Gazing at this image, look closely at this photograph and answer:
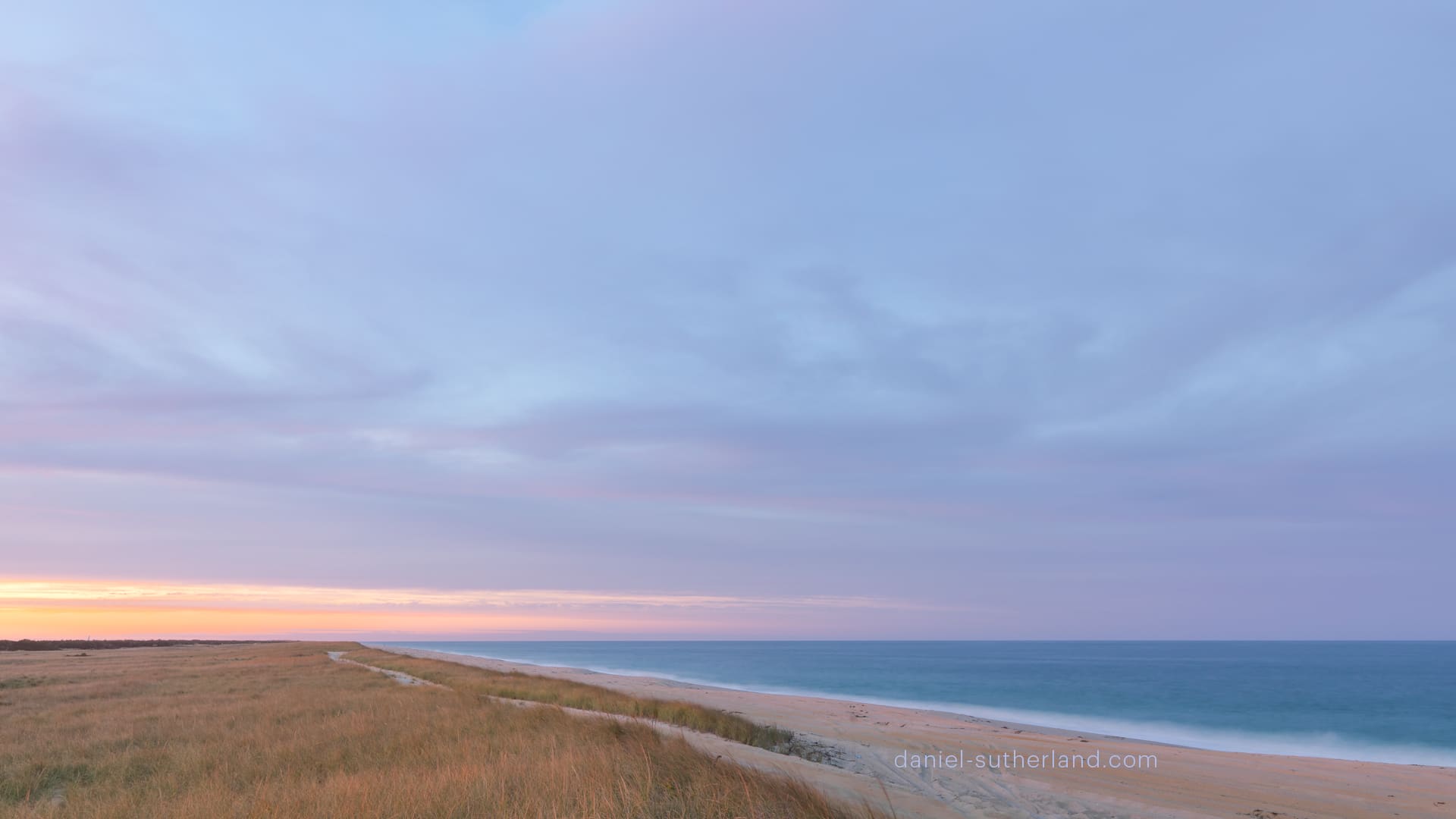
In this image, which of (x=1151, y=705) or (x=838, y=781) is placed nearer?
(x=838, y=781)

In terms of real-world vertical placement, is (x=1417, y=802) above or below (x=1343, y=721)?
above

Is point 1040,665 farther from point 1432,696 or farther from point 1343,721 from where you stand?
point 1343,721

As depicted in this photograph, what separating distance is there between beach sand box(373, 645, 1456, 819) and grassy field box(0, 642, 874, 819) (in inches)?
84.5

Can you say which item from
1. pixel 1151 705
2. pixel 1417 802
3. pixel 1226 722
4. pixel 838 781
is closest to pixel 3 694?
pixel 838 781

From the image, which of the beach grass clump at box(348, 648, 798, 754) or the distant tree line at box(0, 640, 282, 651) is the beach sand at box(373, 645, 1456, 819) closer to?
the beach grass clump at box(348, 648, 798, 754)

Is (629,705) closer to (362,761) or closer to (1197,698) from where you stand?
(362,761)

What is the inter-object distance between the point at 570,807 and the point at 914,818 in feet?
15.8

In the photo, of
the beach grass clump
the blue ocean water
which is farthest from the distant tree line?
the beach grass clump

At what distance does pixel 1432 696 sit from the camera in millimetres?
57844

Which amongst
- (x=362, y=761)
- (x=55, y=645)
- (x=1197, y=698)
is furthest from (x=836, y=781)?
(x=55, y=645)

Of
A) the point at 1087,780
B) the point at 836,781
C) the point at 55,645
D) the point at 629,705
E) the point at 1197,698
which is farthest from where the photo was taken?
the point at 55,645

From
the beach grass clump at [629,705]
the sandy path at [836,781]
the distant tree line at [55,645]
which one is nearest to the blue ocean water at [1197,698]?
the beach grass clump at [629,705]

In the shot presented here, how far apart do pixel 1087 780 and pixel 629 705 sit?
12.3 metres

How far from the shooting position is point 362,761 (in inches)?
488
